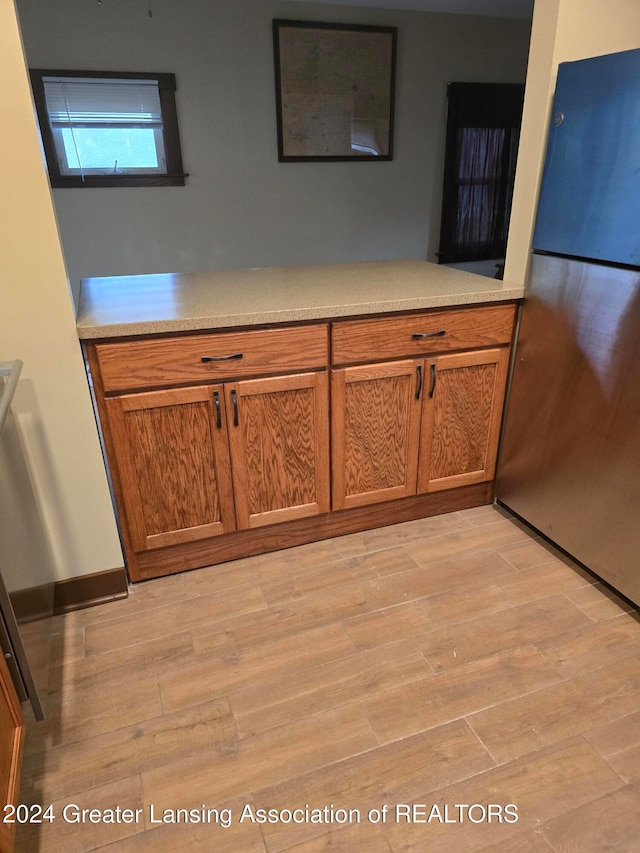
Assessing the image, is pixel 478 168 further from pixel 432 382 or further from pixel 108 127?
pixel 432 382

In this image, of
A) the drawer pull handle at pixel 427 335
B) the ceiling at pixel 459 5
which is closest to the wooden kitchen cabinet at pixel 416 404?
the drawer pull handle at pixel 427 335

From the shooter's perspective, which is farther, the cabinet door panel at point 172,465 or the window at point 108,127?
the window at point 108,127

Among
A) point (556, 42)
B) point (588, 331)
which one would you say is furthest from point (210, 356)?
point (556, 42)

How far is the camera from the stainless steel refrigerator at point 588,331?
5.24 feet

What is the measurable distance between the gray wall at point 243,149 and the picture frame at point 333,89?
85mm

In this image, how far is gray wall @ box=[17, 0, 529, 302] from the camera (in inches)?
147

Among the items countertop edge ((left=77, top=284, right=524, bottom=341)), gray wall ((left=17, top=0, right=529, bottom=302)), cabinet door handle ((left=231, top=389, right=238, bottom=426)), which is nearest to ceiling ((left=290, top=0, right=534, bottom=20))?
gray wall ((left=17, top=0, right=529, bottom=302))

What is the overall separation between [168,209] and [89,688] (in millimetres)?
3540

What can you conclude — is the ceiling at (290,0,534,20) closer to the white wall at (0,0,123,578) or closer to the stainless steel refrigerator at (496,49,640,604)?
the stainless steel refrigerator at (496,49,640,604)

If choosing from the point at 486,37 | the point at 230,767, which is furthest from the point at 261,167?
the point at 230,767

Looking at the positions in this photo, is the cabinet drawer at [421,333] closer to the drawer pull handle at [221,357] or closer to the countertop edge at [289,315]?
the countertop edge at [289,315]

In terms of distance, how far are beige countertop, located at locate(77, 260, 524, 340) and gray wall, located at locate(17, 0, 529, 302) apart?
206 cm

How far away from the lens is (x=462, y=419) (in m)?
2.19

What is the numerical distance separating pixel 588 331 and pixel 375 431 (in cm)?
78
